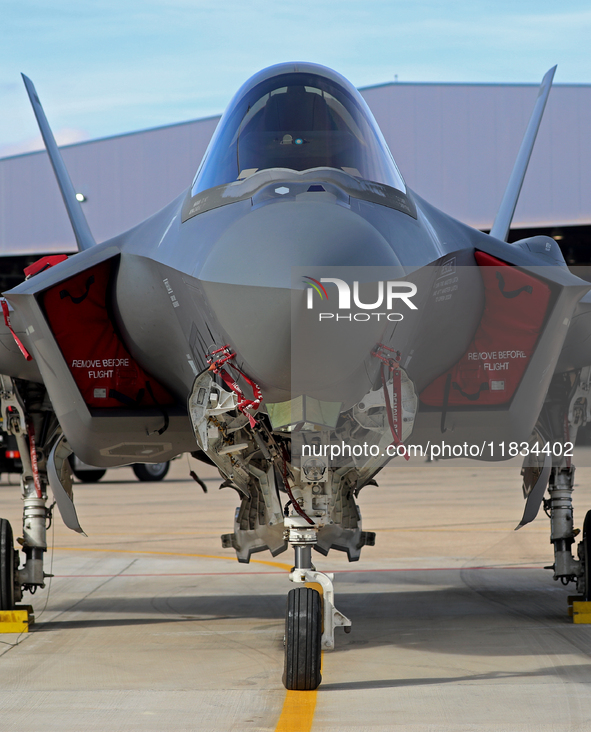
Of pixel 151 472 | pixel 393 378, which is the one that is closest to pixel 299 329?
pixel 393 378

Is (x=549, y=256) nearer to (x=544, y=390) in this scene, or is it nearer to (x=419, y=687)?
(x=544, y=390)

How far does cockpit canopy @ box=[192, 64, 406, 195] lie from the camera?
4.91 m

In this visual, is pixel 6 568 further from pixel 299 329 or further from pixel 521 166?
pixel 521 166

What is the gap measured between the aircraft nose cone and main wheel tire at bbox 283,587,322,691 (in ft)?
3.98

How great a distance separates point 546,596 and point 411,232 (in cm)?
501

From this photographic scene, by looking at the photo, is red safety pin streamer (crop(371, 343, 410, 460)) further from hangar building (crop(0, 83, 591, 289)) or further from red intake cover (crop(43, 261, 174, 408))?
hangar building (crop(0, 83, 591, 289))

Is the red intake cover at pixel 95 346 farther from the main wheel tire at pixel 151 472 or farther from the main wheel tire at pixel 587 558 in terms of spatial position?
the main wheel tire at pixel 151 472

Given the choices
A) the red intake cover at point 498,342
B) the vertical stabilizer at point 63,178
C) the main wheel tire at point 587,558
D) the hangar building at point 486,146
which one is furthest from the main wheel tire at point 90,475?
the red intake cover at point 498,342

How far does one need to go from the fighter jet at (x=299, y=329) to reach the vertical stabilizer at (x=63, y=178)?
8.13 feet

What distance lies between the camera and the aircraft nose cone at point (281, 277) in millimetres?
3748

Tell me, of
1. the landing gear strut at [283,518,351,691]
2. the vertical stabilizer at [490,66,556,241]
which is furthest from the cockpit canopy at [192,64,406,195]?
the vertical stabilizer at [490,66,556,241]

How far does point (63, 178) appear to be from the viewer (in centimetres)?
880

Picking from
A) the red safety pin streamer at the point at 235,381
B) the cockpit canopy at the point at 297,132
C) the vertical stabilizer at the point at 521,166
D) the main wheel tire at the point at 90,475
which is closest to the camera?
the red safety pin streamer at the point at 235,381

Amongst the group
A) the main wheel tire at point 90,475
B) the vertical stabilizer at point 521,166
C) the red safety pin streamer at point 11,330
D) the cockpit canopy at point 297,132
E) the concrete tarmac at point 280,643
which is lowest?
the main wheel tire at point 90,475
